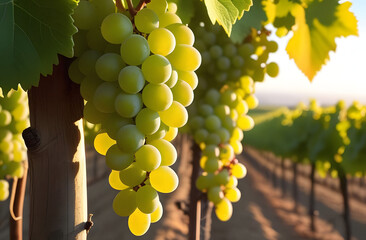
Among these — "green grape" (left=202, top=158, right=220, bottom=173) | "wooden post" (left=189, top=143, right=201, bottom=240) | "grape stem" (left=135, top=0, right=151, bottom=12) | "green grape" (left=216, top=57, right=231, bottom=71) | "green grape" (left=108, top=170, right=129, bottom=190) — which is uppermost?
"green grape" (left=216, top=57, right=231, bottom=71)

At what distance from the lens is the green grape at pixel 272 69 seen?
6.47 ft

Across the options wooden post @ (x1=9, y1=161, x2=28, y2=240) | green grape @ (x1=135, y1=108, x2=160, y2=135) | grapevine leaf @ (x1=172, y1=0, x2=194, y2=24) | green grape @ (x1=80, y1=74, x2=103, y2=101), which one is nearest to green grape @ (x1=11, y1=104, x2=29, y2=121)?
wooden post @ (x1=9, y1=161, x2=28, y2=240)

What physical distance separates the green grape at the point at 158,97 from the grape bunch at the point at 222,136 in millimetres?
1219

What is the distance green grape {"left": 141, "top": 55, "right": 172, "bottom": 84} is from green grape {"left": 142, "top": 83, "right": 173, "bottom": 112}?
0.02 m

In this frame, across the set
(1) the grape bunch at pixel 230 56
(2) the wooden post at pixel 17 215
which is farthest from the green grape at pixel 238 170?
(2) the wooden post at pixel 17 215

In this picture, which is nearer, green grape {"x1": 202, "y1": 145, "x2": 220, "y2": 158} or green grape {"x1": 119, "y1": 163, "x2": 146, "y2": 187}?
green grape {"x1": 119, "y1": 163, "x2": 146, "y2": 187}

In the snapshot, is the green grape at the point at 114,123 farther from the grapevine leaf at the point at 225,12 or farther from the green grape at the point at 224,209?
the green grape at the point at 224,209

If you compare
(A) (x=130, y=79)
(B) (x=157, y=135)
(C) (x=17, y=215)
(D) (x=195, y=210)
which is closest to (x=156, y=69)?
(A) (x=130, y=79)

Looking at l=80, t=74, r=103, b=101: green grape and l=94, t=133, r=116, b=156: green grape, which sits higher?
l=80, t=74, r=103, b=101: green grape

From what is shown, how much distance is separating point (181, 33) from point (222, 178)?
1.22m

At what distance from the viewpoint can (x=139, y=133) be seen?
87 cm

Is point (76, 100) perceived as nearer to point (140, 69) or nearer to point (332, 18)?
point (140, 69)

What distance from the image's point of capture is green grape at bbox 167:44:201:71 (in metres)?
0.95

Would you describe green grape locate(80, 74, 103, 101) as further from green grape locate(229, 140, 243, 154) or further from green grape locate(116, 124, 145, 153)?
green grape locate(229, 140, 243, 154)
